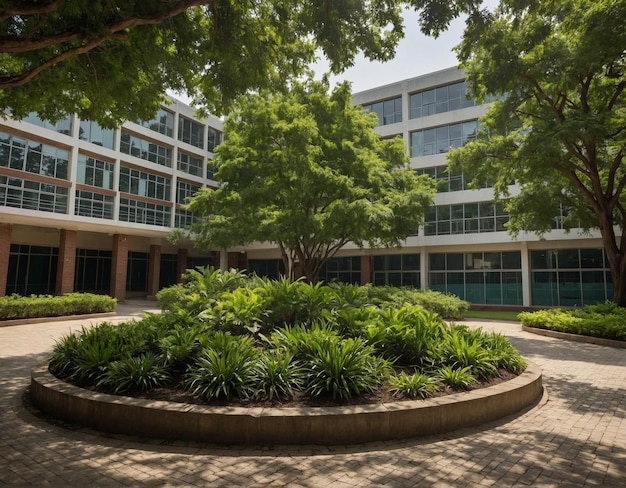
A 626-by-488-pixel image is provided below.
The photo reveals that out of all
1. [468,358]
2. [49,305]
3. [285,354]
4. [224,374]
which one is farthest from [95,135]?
[468,358]

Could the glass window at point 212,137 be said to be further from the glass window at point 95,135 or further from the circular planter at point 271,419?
the circular planter at point 271,419

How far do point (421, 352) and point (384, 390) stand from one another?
1.33m

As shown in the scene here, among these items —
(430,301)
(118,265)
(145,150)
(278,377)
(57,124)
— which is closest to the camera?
(278,377)

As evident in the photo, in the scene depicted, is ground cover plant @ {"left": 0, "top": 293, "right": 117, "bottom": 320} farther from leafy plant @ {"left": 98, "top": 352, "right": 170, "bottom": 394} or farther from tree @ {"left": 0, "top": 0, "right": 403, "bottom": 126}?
leafy plant @ {"left": 98, "top": 352, "right": 170, "bottom": 394}

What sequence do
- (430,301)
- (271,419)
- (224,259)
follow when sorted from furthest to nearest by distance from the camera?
1. (224,259)
2. (430,301)
3. (271,419)

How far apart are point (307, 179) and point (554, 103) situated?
984cm

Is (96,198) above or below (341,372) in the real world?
above

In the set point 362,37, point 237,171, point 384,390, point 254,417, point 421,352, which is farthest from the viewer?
point 237,171

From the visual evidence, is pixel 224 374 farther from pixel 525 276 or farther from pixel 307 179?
pixel 525 276

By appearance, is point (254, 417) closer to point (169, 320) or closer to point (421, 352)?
point (421, 352)

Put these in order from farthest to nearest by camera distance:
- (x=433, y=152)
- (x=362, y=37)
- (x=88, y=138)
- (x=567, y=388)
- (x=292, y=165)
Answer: (x=433, y=152)
(x=88, y=138)
(x=292, y=165)
(x=362, y=37)
(x=567, y=388)

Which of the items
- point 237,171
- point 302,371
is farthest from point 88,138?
point 302,371

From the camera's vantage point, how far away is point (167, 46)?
334 inches

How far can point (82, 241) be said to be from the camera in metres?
33.3
